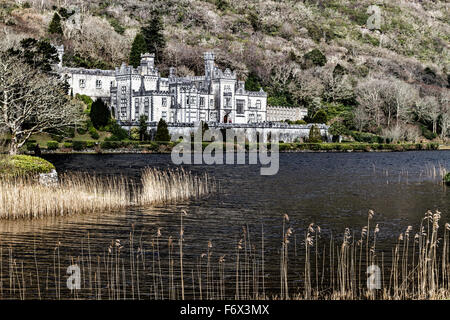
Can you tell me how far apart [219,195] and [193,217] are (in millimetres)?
7619

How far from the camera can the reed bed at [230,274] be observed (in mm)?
14984

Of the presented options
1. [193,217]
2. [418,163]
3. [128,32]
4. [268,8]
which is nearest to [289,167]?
[418,163]

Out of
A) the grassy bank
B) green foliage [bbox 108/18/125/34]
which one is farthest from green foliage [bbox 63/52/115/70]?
the grassy bank

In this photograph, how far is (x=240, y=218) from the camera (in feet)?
86.3

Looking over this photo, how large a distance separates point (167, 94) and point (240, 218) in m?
55.3

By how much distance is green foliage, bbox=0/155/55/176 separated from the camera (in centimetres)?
2712

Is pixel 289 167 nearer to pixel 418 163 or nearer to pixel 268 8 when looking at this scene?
pixel 418 163

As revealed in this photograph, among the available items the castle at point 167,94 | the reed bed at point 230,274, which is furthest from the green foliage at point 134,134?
the reed bed at point 230,274

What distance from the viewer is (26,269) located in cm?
1683

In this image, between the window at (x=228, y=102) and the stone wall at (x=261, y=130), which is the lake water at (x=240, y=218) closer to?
the stone wall at (x=261, y=130)

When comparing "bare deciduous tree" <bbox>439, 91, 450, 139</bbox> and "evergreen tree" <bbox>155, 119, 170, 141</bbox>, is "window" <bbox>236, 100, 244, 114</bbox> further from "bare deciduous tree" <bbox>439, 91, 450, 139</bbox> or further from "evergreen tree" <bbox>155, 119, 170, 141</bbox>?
"bare deciduous tree" <bbox>439, 91, 450, 139</bbox>

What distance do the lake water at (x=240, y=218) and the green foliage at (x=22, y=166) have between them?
4696 millimetres

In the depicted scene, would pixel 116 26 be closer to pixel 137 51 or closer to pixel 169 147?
pixel 137 51

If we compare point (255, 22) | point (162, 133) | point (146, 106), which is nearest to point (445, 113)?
point (146, 106)
